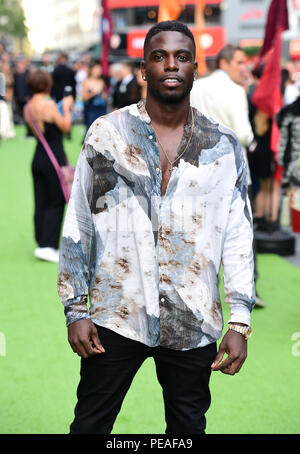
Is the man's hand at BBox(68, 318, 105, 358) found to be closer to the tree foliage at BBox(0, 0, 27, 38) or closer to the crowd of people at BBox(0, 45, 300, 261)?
the crowd of people at BBox(0, 45, 300, 261)

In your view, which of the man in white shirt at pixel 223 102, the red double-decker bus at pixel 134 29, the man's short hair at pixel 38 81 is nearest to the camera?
the man in white shirt at pixel 223 102

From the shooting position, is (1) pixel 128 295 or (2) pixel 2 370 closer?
(1) pixel 128 295

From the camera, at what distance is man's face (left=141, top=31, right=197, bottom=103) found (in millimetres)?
2283

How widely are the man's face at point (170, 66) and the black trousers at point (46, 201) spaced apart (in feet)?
16.5

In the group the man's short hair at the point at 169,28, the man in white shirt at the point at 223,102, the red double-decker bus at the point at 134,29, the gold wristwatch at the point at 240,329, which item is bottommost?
the red double-decker bus at the point at 134,29

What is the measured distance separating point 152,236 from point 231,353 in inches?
18.9

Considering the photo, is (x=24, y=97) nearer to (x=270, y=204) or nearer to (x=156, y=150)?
(x=270, y=204)

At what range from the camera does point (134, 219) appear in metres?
2.31

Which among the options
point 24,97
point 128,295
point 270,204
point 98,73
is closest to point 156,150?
point 128,295

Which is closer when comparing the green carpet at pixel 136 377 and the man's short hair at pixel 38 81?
the green carpet at pixel 136 377

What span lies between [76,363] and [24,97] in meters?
17.2

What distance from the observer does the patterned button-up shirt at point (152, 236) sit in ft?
7.55

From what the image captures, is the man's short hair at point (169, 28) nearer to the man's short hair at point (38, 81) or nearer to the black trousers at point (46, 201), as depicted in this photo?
the man's short hair at point (38, 81)

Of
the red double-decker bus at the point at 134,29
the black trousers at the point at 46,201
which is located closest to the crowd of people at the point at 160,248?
the black trousers at the point at 46,201
